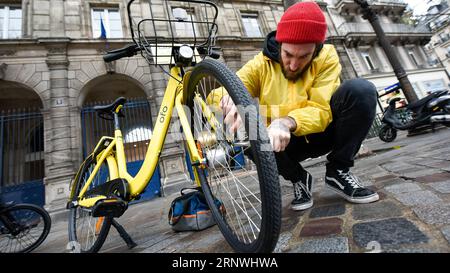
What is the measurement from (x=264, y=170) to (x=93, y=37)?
9655 millimetres

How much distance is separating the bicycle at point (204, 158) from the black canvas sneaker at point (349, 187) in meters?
0.64

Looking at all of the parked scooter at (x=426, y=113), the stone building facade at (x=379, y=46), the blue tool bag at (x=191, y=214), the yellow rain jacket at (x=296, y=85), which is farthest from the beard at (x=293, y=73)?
the stone building facade at (x=379, y=46)

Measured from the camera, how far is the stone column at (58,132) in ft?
19.3

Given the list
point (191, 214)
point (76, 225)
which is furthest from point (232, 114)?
point (76, 225)

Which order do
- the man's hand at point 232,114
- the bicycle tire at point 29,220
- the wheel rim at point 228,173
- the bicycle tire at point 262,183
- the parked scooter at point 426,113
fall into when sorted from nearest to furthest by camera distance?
the bicycle tire at point 262,183 → the man's hand at point 232,114 → the wheel rim at point 228,173 → the bicycle tire at point 29,220 → the parked scooter at point 426,113

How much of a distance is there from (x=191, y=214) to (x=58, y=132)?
21.6ft

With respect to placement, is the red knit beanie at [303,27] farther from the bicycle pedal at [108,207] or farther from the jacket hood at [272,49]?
the bicycle pedal at [108,207]

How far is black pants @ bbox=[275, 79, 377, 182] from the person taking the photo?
4.47 ft

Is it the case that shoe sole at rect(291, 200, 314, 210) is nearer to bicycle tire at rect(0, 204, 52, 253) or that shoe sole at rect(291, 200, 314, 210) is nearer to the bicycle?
the bicycle

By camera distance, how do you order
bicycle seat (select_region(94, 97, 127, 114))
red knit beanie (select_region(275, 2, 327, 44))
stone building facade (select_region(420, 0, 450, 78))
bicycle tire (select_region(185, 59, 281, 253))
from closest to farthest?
1. bicycle tire (select_region(185, 59, 281, 253))
2. red knit beanie (select_region(275, 2, 327, 44))
3. bicycle seat (select_region(94, 97, 127, 114))
4. stone building facade (select_region(420, 0, 450, 78))

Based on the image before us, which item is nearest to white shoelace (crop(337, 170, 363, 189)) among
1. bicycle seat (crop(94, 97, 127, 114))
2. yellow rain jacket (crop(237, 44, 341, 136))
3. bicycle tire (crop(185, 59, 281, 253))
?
yellow rain jacket (crop(237, 44, 341, 136))

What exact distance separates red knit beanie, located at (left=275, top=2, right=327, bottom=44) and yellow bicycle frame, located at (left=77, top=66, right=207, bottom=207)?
64 cm

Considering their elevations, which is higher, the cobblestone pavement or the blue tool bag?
the blue tool bag

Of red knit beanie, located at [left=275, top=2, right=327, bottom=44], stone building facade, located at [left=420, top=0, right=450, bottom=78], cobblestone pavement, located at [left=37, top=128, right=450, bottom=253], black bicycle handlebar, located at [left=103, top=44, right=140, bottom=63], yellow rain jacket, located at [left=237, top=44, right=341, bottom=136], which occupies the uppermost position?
stone building facade, located at [left=420, top=0, right=450, bottom=78]
